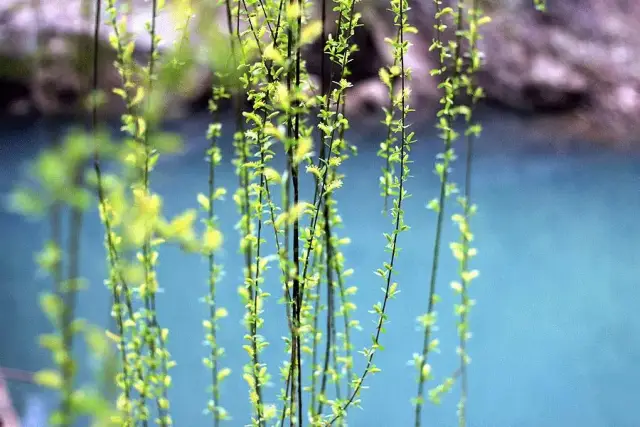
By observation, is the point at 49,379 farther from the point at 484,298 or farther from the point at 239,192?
the point at 484,298

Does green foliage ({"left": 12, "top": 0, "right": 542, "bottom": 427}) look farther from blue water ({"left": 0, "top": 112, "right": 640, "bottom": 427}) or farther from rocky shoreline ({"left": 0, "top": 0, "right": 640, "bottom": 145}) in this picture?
rocky shoreline ({"left": 0, "top": 0, "right": 640, "bottom": 145})

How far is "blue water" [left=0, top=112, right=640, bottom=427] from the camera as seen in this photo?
197 cm

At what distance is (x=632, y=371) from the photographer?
2.10 metres

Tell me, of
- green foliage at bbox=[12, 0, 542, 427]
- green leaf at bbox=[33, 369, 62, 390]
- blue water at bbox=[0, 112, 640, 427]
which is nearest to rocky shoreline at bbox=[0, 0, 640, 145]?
blue water at bbox=[0, 112, 640, 427]

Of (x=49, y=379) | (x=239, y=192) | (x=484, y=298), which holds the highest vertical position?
(x=484, y=298)

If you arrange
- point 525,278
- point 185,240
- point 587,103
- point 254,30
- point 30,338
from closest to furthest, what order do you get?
point 185,240 < point 254,30 < point 30,338 < point 525,278 < point 587,103

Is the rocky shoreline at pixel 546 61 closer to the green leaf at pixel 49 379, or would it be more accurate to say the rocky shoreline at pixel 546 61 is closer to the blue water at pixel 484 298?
the blue water at pixel 484 298

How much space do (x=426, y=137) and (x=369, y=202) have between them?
52.7 inches

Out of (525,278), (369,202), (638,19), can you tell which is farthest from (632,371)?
(638,19)

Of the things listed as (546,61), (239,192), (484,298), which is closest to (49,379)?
(239,192)

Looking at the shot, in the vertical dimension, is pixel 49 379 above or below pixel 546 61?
below

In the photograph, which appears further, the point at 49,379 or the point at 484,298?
the point at 484,298

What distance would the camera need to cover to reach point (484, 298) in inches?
98.1

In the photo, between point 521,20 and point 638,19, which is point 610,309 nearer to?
point 521,20
